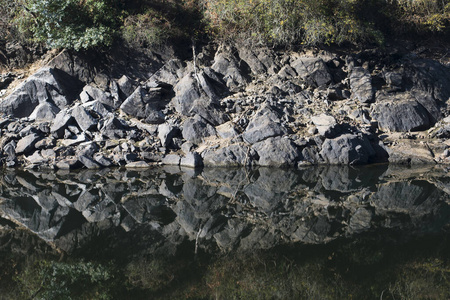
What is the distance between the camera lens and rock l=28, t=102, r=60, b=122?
13609 millimetres

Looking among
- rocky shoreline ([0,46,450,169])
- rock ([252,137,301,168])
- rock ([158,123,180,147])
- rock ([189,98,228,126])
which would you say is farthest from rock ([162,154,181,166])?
rock ([252,137,301,168])

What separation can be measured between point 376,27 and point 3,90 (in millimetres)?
14106

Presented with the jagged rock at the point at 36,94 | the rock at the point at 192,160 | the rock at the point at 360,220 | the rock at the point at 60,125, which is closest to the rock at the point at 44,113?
the jagged rock at the point at 36,94

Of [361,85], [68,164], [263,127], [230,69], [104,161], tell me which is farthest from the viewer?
[230,69]

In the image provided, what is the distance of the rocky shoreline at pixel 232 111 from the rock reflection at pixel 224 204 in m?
0.68

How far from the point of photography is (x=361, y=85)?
13.4 metres

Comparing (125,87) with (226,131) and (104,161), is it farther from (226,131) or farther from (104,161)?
(226,131)

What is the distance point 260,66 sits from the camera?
14.7 meters

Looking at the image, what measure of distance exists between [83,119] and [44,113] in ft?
5.73

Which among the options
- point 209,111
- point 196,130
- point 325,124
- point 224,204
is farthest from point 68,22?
point 224,204

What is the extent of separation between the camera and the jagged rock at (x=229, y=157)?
37.7 feet

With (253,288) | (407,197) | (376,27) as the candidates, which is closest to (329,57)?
(376,27)

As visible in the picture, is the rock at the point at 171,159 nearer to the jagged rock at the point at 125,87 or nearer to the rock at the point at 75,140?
the rock at the point at 75,140

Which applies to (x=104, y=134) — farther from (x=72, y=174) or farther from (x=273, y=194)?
(x=273, y=194)
